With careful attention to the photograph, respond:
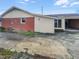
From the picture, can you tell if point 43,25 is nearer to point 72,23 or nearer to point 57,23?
point 57,23

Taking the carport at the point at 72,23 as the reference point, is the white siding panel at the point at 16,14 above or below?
above

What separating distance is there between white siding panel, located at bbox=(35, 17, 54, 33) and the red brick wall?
75cm

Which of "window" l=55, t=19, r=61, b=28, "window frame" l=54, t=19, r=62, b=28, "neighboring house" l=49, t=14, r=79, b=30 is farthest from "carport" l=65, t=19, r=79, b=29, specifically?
"window" l=55, t=19, r=61, b=28

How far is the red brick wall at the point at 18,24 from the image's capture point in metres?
28.1

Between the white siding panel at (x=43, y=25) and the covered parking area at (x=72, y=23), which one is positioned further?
the covered parking area at (x=72, y=23)

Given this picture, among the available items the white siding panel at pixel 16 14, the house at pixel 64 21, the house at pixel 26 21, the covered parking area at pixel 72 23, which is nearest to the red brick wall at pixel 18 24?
the house at pixel 26 21

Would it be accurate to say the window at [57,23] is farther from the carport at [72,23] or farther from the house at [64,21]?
the carport at [72,23]

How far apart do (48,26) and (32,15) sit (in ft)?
10.2

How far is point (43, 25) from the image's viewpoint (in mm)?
28688

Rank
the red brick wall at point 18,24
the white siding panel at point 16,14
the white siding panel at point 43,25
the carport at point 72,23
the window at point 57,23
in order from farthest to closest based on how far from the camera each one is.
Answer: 1. the carport at point 72,23
2. the window at point 57,23
3. the white siding panel at point 16,14
4. the red brick wall at point 18,24
5. the white siding panel at point 43,25

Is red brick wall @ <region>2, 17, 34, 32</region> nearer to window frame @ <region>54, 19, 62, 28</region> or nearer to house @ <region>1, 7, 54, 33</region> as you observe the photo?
house @ <region>1, 7, 54, 33</region>

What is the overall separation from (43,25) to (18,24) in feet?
12.7

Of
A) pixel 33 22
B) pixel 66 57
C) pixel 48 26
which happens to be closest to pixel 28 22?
pixel 33 22

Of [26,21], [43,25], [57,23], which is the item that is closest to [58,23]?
[57,23]
